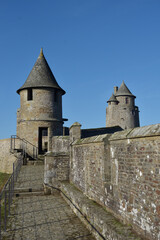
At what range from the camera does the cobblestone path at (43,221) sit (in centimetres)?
564

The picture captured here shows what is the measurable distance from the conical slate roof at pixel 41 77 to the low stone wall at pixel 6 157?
485cm

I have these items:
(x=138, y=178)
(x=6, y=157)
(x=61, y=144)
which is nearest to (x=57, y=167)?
(x=61, y=144)

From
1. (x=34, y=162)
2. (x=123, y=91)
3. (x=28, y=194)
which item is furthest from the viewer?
(x=123, y=91)

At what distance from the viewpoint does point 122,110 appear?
43.8 meters

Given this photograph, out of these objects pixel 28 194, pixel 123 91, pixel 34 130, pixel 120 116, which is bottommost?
pixel 28 194

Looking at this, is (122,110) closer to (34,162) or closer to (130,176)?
(34,162)

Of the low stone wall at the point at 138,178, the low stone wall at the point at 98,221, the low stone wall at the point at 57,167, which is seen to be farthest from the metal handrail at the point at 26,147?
the low stone wall at the point at 138,178

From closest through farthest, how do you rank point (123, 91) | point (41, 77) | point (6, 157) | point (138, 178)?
point (138, 178)
point (6, 157)
point (41, 77)
point (123, 91)

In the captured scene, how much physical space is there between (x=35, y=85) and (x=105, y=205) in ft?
52.5

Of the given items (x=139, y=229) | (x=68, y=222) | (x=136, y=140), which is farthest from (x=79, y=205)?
(x=136, y=140)

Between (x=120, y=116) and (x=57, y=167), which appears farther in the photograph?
(x=120, y=116)

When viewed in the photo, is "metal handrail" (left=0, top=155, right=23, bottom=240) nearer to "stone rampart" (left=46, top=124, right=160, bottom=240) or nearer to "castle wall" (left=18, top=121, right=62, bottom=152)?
"stone rampart" (left=46, top=124, right=160, bottom=240)

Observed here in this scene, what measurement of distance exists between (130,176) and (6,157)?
59.0 feet

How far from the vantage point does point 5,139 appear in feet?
69.1
